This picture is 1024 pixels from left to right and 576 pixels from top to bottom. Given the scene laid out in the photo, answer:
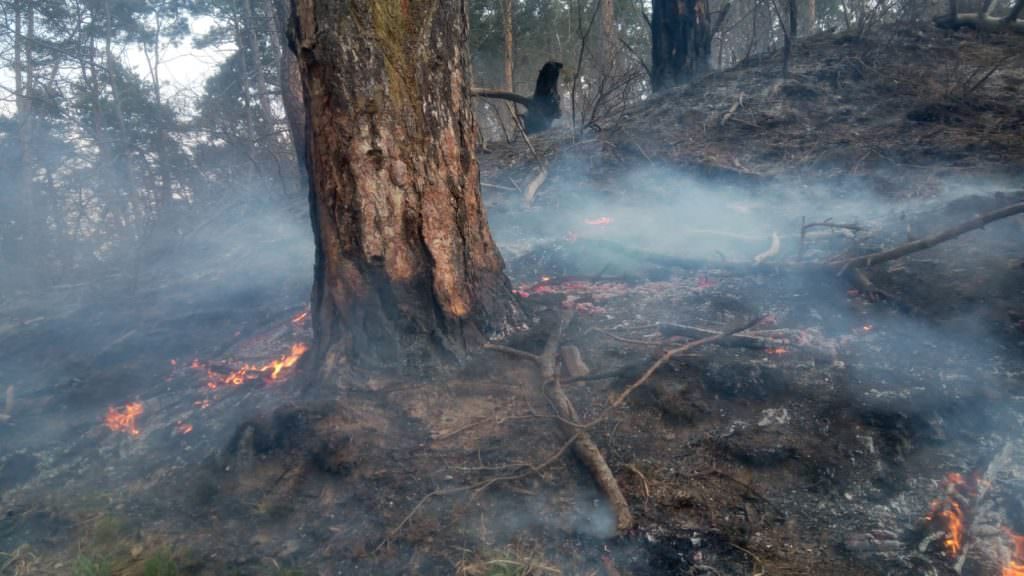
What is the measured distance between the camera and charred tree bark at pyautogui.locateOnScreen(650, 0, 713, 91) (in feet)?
33.9

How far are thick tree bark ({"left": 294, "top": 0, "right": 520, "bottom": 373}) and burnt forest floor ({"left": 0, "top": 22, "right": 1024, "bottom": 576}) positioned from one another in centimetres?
32

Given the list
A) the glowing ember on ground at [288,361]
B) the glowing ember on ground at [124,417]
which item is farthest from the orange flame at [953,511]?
the glowing ember on ground at [124,417]

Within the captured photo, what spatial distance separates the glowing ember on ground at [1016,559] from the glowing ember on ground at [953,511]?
143 mm

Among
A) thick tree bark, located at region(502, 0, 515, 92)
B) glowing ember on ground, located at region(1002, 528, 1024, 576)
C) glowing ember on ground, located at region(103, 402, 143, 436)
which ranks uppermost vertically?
thick tree bark, located at region(502, 0, 515, 92)

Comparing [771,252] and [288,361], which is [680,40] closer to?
[771,252]

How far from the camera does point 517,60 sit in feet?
A: 64.3

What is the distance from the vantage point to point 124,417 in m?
4.33

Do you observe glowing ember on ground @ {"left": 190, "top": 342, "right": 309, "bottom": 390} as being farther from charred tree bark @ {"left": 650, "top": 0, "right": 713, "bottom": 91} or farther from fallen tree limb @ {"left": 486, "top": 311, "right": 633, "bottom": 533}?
charred tree bark @ {"left": 650, "top": 0, "right": 713, "bottom": 91}

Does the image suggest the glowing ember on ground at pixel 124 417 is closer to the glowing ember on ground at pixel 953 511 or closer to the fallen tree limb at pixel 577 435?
the fallen tree limb at pixel 577 435

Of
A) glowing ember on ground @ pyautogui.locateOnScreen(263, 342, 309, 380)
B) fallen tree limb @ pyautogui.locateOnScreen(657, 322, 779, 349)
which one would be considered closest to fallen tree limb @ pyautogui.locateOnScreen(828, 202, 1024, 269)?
fallen tree limb @ pyautogui.locateOnScreen(657, 322, 779, 349)

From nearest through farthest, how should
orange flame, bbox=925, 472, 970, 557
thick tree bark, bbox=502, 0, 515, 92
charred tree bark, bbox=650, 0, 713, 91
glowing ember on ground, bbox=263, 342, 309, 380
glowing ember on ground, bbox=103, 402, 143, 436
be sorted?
orange flame, bbox=925, 472, 970, 557 < glowing ember on ground, bbox=103, 402, 143, 436 < glowing ember on ground, bbox=263, 342, 309, 380 < charred tree bark, bbox=650, 0, 713, 91 < thick tree bark, bbox=502, 0, 515, 92

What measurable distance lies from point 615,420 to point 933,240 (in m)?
2.66

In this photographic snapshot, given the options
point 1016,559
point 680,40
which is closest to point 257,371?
point 1016,559

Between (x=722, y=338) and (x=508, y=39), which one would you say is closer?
(x=722, y=338)
